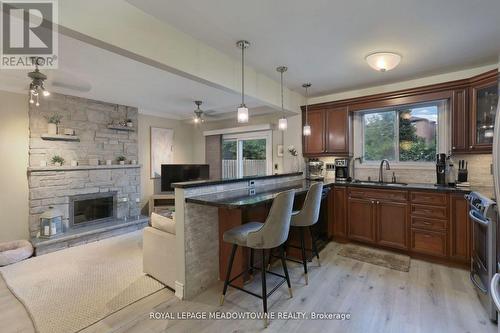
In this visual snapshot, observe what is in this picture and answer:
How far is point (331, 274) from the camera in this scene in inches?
111

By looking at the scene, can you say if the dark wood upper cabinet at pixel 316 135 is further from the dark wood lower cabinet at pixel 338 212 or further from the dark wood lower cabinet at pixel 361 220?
the dark wood lower cabinet at pixel 361 220

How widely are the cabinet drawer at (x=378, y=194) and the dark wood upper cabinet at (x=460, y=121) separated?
0.87 m

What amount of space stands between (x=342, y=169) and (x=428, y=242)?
5.04 feet

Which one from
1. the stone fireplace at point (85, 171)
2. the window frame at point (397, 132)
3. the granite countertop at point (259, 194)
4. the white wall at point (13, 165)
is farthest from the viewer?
the stone fireplace at point (85, 171)

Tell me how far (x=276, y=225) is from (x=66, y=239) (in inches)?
143

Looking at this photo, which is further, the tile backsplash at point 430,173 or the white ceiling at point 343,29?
the tile backsplash at point 430,173

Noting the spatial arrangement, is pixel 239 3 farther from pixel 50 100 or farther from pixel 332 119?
pixel 50 100

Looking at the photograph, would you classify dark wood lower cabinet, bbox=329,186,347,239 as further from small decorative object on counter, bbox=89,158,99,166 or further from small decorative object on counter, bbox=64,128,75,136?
small decorative object on counter, bbox=64,128,75,136

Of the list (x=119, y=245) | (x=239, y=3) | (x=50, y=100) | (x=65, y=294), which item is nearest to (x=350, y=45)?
(x=239, y=3)

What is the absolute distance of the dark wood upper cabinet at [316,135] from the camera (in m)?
4.27

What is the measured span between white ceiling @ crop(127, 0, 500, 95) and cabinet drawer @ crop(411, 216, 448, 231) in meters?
1.99

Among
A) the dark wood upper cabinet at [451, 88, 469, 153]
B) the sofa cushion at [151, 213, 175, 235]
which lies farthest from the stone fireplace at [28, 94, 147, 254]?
the dark wood upper cabinet at [451, 88, 469, 153]

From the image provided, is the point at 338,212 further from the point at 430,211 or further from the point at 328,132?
the point at 328,132

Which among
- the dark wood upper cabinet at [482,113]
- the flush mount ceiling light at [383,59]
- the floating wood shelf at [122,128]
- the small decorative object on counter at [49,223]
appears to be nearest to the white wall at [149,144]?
the floating wood shelf at [122,128]
